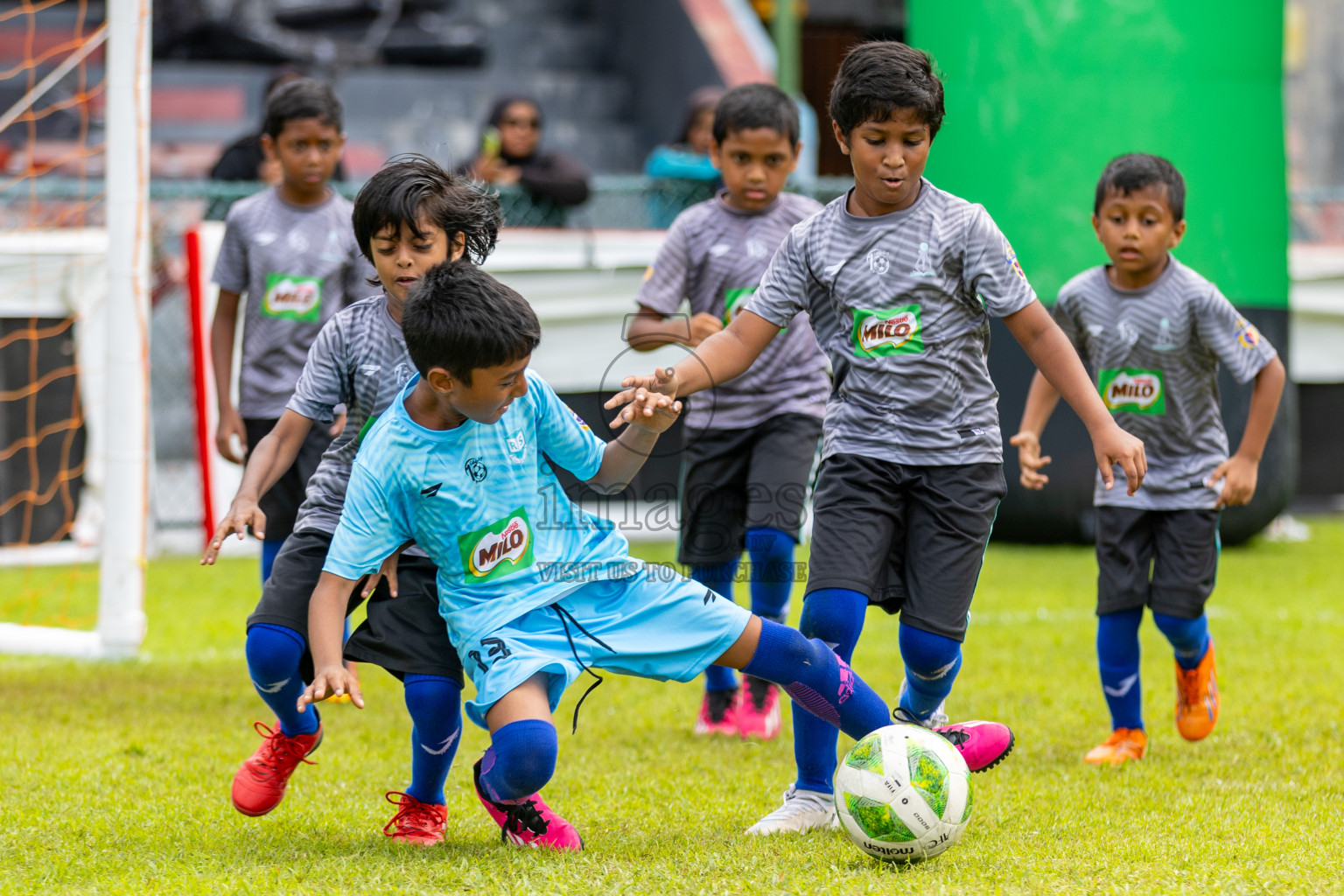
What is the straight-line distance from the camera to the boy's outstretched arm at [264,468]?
11.0ft

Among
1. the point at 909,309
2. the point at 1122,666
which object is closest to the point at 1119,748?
the point at 1122,666

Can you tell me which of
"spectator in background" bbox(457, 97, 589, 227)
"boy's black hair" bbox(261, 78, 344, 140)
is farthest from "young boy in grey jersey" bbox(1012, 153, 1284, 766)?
"spectator in background" bbox(457, 97, 589, 227)

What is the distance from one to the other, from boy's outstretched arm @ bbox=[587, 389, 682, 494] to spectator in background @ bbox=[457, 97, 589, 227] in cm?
559

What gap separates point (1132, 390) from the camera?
4.48m

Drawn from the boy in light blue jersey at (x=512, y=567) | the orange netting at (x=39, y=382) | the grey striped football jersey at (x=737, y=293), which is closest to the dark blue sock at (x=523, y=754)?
the boy in light blue jersey at (x=512, y=567)

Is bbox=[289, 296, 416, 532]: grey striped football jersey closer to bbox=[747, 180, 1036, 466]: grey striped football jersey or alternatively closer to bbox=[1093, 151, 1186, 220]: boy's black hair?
bbox=[747, 180, 1036, 466]: grey striped football jersey

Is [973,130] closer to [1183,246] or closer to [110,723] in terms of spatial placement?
[1183,246]

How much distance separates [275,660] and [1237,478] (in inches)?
104

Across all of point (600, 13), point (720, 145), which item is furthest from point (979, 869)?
point (600, 13)

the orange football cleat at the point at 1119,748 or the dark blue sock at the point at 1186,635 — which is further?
the dark blue sock at the point at 1186,635

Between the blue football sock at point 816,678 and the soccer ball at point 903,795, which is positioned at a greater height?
the blue football sock at point 816,678

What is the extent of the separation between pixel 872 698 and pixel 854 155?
1.26 m

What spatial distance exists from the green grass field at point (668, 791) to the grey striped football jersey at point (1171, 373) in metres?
0.76

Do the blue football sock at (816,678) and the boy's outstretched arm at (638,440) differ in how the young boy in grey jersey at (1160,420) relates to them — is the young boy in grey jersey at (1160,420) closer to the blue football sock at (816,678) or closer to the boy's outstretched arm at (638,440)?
the blue football sock at (816,678)
